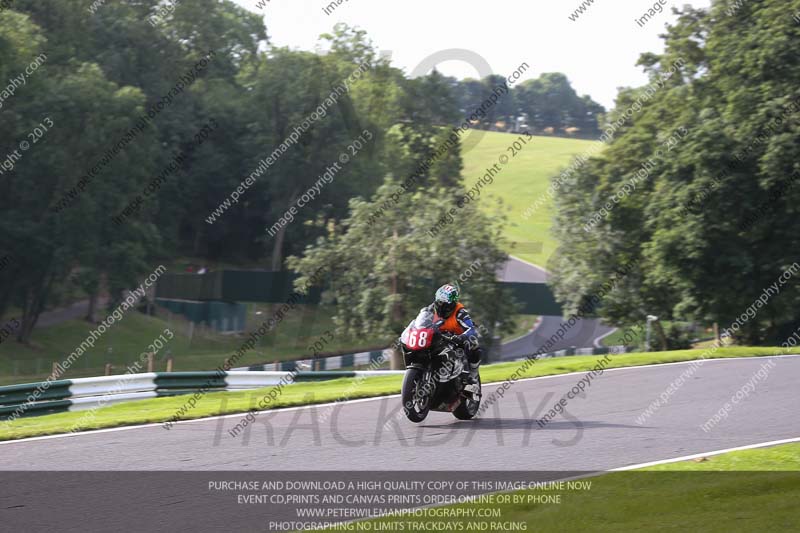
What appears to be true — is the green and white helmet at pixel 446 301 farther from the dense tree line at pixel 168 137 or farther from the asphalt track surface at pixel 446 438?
the dense tree line at pixel 168 137

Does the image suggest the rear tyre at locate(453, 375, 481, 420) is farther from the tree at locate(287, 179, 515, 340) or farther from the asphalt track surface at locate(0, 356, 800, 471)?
the tree at locate(287, 179, 515, 340)

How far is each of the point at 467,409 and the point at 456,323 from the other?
1.17 metres

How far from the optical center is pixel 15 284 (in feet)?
163

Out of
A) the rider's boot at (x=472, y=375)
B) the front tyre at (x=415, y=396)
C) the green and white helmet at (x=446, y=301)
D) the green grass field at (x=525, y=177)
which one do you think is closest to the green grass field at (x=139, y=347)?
the rider's boot at (x=472, y=375)

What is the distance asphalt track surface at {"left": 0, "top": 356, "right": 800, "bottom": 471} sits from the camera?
10047 millimetres

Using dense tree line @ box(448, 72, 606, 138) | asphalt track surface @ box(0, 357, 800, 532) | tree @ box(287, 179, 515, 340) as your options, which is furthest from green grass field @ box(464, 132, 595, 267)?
asphalt track surface @ box(0, 357, 800, 532)

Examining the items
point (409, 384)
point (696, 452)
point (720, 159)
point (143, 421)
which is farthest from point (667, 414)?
point (720, 159)

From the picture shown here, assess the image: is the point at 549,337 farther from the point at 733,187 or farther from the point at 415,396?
the point at 415,396

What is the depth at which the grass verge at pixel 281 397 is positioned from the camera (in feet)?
43.0

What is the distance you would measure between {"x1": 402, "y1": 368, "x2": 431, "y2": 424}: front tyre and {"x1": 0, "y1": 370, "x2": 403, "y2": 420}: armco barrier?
6.71m

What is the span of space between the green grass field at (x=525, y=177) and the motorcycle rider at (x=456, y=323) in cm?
7433

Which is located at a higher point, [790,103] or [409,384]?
[790,103]

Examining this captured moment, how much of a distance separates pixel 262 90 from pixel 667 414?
62.3 meters
